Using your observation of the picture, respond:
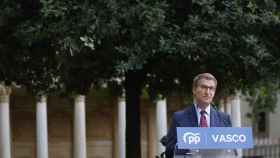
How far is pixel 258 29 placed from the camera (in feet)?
43.6

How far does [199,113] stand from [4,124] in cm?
2001

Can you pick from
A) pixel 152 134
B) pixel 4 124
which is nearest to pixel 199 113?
pixel 4 124

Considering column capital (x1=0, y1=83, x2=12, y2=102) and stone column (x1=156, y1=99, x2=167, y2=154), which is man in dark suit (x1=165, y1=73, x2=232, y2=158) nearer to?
column capital (x1=0, y1=83, x2=12, y2=102)

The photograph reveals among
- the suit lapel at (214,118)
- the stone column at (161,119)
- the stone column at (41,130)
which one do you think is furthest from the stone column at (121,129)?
the suit lapel at (214,118)

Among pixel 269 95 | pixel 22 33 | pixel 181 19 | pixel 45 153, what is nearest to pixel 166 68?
pixel 181 19

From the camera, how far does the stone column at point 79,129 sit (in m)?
27.8

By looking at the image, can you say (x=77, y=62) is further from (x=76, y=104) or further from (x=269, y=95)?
(x=269, y=95)

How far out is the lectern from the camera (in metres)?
6.60

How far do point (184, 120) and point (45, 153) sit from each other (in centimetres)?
2040

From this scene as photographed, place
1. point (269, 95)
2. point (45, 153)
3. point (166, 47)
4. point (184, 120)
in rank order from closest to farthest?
1. point (184, 120)
2. point (166, 47)
3. point (45, 153)
4. point (269, 95)

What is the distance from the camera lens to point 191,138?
6.63 meters

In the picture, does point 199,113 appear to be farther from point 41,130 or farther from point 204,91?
point 41,130

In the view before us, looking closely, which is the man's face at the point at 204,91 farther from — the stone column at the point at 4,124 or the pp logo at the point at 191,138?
the stone column at the point at 4,124

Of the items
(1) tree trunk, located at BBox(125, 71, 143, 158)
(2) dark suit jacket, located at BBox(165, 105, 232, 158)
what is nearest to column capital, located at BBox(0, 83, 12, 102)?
(1) tree trunk, located at BBox(125, 71, 143, 158)
